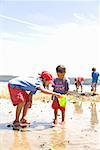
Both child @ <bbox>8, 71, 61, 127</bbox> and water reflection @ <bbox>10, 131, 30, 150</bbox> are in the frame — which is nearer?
water reflection @ <bbox>10, 131, 30, 150</bbox>

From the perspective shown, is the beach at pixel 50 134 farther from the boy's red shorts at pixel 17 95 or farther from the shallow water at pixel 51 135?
the boy's red shorts at pixel 17 95

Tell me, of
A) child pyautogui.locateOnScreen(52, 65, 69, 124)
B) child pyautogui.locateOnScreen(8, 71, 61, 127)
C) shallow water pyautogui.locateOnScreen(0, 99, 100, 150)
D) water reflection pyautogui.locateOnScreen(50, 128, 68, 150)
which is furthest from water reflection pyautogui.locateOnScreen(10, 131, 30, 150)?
child pyautogui.locateOnScreen(52, 65, 69, 124)

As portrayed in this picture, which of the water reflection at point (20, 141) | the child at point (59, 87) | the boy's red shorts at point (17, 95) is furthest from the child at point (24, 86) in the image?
the child at point (59, 87)

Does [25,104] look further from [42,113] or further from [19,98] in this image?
[42,113]

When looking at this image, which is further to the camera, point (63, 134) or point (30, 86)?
point (30, 86)

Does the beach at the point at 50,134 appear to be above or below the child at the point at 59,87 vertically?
below

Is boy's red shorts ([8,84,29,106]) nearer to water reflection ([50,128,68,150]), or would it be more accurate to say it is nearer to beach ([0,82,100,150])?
beach ([0,82,100,150])

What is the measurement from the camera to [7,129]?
8.83 m

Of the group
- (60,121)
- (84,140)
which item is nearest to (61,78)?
(60,121)

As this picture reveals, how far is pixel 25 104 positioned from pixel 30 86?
2.49 ft

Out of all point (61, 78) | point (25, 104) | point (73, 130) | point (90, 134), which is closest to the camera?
point (90, 134)

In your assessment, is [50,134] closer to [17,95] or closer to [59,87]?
[17,95]

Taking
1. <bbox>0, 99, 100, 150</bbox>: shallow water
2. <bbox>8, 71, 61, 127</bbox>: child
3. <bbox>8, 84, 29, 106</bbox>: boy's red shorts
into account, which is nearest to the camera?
<bbox>0, 99, 100, 150</bbox>: shallow water

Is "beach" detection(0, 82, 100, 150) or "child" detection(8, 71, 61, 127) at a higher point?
"child" detection(8, 71, 61, 127)
